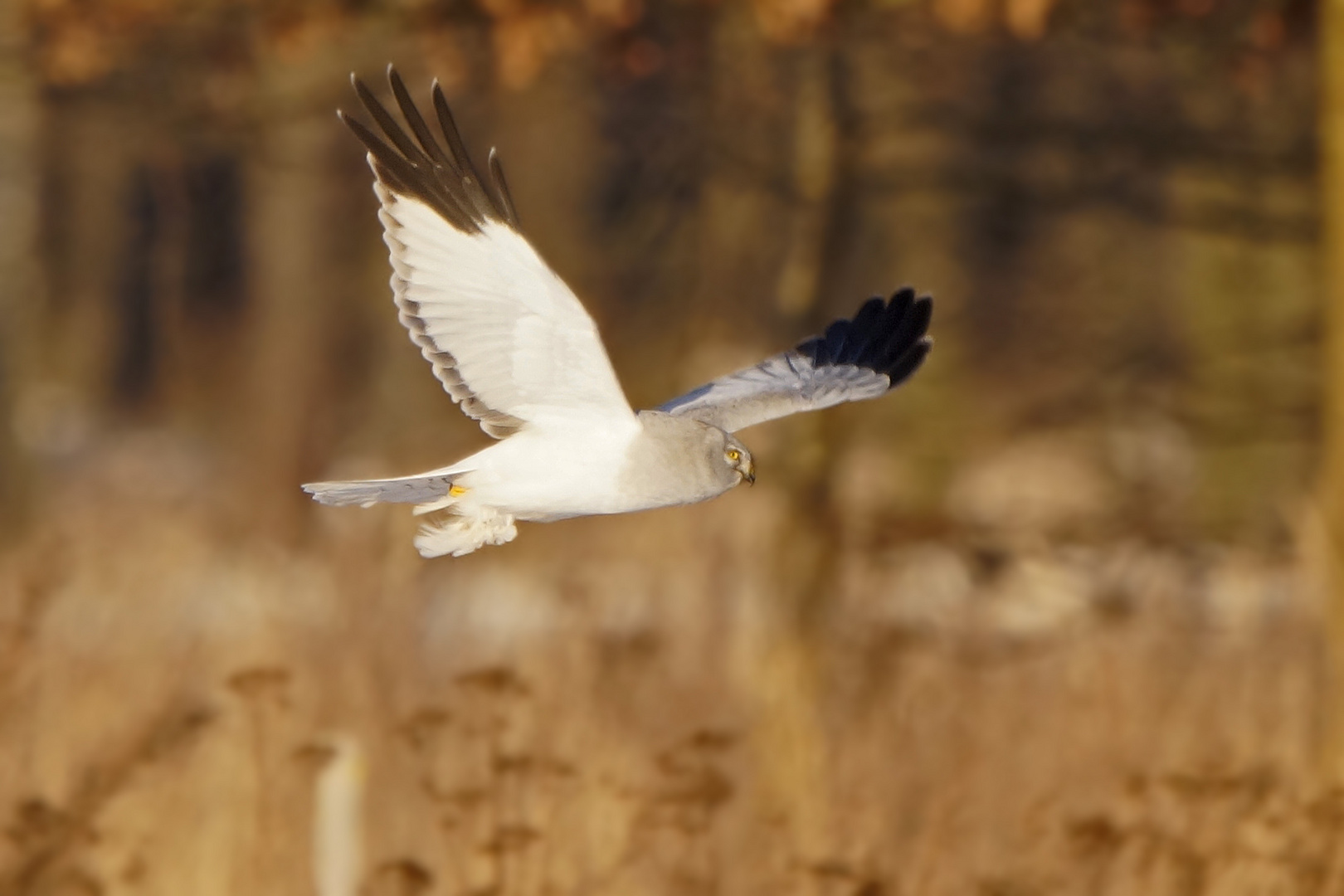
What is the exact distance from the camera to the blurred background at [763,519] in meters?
4.75

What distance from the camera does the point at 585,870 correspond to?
461 centimetres

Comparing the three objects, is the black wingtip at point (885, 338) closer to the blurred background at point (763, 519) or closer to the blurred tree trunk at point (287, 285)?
the blurred background at point (763, 519)

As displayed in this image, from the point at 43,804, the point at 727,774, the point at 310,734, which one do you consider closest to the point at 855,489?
the point at 727,774

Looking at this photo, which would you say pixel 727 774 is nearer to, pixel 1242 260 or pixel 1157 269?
pixel 1242 260

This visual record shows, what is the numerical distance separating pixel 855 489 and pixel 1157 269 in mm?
3235

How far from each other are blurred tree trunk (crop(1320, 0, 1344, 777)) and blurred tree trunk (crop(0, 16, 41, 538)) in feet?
16.5

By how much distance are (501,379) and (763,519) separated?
2.17 m

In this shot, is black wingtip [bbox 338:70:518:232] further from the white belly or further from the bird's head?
the bird's head

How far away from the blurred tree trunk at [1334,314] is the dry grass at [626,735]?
0.68 feet

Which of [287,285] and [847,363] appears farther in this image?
[287,285]

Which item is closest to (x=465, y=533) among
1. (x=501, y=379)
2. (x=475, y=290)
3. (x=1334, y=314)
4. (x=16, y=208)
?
(x=501, y=379)

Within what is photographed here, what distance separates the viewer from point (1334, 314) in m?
6.15

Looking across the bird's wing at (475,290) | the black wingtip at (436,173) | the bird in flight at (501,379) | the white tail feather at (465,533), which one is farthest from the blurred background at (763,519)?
the black wingtip at (436,173)

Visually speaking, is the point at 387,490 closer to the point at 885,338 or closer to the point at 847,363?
the point at 847,363
